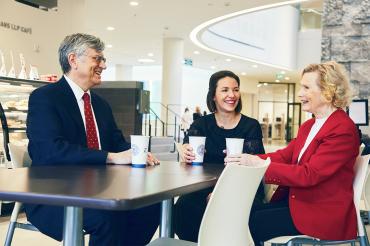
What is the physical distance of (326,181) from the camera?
2.20 meters

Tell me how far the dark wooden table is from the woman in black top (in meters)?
0.62

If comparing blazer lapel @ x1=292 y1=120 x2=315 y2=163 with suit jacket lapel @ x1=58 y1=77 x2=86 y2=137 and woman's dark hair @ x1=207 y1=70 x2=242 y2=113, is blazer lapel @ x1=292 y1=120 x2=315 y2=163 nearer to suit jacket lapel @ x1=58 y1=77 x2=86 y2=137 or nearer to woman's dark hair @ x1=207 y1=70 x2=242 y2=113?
woman's dark hair @ x1=207 y1=70 x2=242 y2=113

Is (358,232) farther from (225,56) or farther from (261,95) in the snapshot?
(261,95)

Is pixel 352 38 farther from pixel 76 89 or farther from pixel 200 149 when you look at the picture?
pixel 76 89

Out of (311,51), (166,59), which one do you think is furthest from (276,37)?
(166,59)

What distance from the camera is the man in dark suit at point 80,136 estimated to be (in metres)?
1.98

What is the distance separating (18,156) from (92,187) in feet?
4.08

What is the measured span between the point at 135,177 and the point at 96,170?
0.29 m

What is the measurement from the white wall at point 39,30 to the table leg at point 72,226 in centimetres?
639

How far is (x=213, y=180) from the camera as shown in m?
1.80

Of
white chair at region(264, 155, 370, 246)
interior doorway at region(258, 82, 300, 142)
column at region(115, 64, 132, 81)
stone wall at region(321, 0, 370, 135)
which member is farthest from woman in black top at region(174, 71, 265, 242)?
interior doorway at region(258, 82, 300, 142)

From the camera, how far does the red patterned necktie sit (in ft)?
7.91

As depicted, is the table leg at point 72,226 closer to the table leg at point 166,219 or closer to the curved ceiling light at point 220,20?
the table leg at point 166,219

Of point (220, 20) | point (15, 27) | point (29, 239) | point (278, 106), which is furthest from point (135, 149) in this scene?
point (278, 106)
